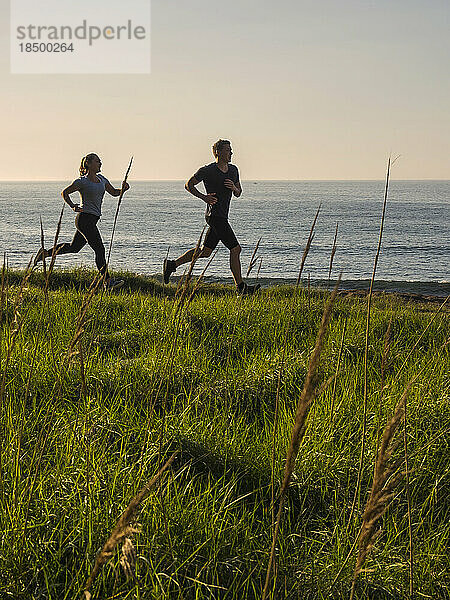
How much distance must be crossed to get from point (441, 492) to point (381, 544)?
0.62 m

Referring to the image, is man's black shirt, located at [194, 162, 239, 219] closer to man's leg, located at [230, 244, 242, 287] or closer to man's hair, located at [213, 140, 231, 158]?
man's hair, located at [213, 140, 231, 158]

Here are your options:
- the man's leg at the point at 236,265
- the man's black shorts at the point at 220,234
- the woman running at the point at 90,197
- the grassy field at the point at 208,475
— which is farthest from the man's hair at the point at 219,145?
the grassy field at the point at 208,475

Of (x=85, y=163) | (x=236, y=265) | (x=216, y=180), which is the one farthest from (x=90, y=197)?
(x=236, y=265)

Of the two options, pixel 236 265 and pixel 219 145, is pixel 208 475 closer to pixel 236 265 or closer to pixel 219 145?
pixel 236 265

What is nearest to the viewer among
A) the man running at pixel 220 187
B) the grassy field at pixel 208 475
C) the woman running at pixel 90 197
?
the grassy field at pixel 208 475

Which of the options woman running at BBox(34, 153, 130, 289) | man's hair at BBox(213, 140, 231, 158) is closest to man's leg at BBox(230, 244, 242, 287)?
man's hair at BBox(213, 140, 231, 158)

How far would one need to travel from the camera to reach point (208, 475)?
3.31 meters

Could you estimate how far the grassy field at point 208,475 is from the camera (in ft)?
8.11

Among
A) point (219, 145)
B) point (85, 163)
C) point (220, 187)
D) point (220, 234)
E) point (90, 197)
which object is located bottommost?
point (220, 234)

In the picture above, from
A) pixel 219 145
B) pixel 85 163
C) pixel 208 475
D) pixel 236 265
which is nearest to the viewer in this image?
pixel 208 475

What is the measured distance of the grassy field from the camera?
97.3 inches

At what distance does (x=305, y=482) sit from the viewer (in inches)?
130

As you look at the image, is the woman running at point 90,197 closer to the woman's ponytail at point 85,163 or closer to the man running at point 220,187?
the woman's ponytail at point 85,163

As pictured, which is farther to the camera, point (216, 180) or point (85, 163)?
point (85, 163)
